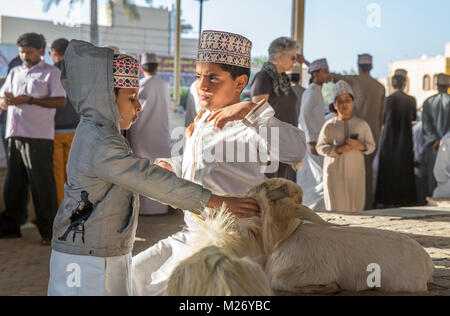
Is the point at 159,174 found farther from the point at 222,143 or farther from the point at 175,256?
the point at 222,143

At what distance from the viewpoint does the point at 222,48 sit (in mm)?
2699

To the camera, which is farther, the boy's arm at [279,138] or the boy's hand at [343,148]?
the boy's hand at [343,148]

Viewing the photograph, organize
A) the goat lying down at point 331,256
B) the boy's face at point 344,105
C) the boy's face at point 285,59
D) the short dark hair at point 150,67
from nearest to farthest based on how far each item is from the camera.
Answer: the goat lying down at point 331,256
the boy's face at point 285,59
the boy's face at point 344,105
the short dark hair at point 150,67

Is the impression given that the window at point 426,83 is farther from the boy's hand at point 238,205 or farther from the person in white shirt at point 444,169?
the boy's hand at point 238,205

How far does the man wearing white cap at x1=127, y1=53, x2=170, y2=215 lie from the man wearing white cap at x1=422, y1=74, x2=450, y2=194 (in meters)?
3.94

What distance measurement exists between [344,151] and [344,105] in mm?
529

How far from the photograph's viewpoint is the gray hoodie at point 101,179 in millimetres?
1977

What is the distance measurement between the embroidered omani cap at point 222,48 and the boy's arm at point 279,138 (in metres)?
0.30

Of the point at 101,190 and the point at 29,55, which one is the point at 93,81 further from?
the point at 29,55

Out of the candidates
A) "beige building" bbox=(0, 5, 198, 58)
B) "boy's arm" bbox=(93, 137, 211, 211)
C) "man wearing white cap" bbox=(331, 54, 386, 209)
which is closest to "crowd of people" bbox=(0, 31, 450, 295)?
"boy's arm" bbox=(93, 137, 211, 211)

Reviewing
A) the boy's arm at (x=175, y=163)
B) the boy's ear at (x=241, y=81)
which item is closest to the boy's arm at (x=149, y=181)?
the boy's arm at (x=175, y=163)

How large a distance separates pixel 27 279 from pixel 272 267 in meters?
2.73

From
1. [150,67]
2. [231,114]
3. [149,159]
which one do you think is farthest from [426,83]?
[231,114]

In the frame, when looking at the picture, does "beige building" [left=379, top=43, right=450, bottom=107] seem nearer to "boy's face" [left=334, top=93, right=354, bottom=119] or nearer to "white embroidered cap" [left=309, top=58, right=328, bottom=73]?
"white embroidered cap" [left=309, top=58, right=328, bottom=73]
